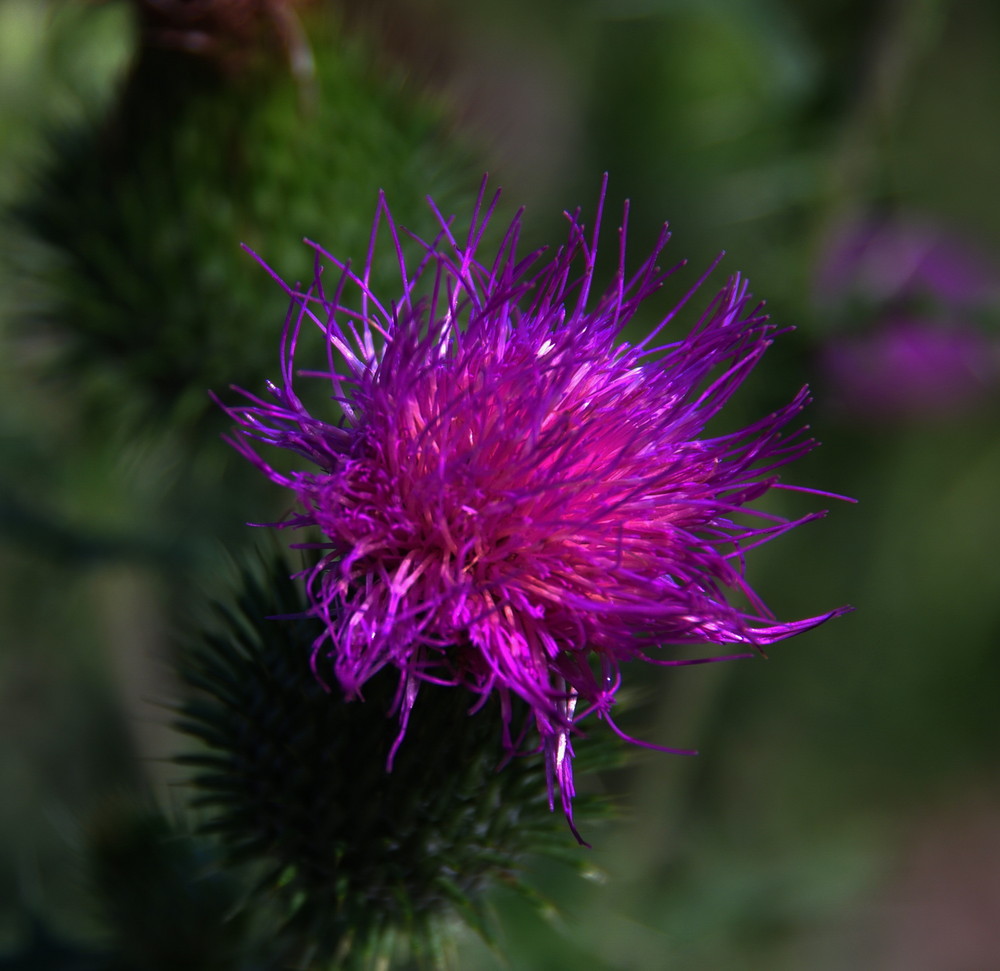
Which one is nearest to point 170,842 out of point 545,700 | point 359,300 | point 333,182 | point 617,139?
point 545,700

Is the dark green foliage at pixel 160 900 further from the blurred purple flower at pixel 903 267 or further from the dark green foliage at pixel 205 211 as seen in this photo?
the blurred purple flower at pixel 903 267

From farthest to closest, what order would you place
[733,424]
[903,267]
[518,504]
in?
[903,267] → [733,424] → [518,504]

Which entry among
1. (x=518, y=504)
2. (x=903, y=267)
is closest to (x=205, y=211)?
(x=518, y=504)

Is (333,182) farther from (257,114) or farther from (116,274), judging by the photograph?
(116,274)

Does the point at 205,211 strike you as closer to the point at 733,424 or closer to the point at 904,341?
the point at 733,424

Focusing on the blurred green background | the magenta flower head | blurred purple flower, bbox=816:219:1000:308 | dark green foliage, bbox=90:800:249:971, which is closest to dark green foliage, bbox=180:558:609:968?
the magenta flower head

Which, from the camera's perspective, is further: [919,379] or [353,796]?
[919,379]
